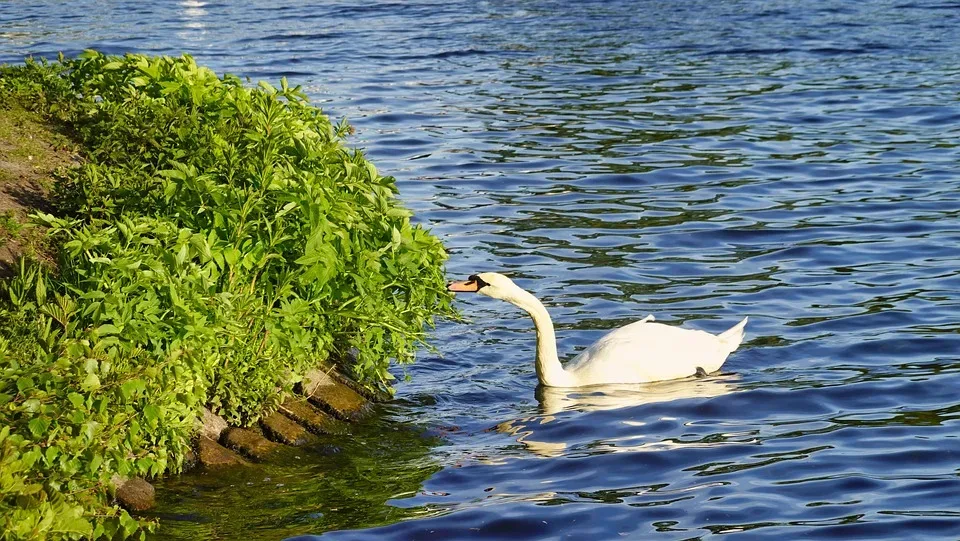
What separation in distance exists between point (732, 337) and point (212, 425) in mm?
4628

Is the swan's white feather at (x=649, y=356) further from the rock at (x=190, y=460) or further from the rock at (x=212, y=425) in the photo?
the rock at (x=190, y=460)

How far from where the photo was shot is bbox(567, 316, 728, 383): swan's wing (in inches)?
414

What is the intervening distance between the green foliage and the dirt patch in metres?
0.21

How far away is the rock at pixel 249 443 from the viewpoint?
26.7 ft

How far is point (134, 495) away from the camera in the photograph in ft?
23.7

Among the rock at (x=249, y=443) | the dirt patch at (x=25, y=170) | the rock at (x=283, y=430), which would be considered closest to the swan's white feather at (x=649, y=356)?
the rock at (x=283, y=430)

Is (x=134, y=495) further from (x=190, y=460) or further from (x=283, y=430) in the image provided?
(x=283, y=430)

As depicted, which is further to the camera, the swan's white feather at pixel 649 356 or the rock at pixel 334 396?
the swan's white feather at pixel 649 356

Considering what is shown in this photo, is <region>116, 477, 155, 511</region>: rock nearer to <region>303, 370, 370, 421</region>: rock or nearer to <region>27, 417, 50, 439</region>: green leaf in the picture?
<region>27, 417, 50, 439</region>: green leaf

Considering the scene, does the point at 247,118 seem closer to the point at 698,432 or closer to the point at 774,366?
the point at 698,432

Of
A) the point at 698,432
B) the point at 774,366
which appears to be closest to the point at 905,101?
the point at 774,366

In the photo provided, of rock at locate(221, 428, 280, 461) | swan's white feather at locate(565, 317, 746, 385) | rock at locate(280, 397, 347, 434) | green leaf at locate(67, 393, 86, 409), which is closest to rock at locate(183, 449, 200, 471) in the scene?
rock at locate(221, 428, 280, 461)

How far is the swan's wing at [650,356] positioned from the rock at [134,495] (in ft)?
13.9

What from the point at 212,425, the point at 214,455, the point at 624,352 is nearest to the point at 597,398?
the point at 624,352
